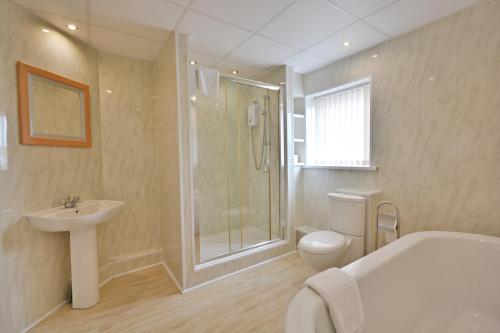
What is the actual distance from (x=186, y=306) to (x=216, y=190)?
137cm

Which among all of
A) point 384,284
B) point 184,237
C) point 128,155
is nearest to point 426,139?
point 384,284

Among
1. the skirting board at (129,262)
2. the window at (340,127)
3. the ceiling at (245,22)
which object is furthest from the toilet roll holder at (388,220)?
the skirting board at (129,262)

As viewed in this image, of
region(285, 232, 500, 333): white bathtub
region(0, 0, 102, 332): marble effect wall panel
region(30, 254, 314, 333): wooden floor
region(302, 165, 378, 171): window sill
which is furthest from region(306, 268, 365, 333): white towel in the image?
region(0, 0, 102, 332): marble effect wall panel

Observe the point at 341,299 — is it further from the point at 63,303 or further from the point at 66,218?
the point at 63,303

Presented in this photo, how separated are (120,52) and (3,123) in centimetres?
129

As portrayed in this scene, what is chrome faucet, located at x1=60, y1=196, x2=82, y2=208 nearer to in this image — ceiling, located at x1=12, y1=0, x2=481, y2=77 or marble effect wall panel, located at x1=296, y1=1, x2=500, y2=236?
ceiling, located at x1=12, y1=0, x2=481, y2=77

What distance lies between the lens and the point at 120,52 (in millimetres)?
2271

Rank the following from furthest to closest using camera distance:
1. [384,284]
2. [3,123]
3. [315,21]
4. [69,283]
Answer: [69,283], [315,21], [3,123], [384,284]

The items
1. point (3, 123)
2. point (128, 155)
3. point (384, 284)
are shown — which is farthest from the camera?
point (128, 155)

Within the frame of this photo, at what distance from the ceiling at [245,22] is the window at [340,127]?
462 millimetres

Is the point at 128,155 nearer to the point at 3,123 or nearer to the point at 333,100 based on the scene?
the point at 3,123

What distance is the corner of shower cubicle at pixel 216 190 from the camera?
1950 millimetres

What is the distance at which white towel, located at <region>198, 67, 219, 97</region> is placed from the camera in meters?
2.10

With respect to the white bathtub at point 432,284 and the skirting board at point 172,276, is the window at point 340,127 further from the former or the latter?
the skirting board at point 172,276
